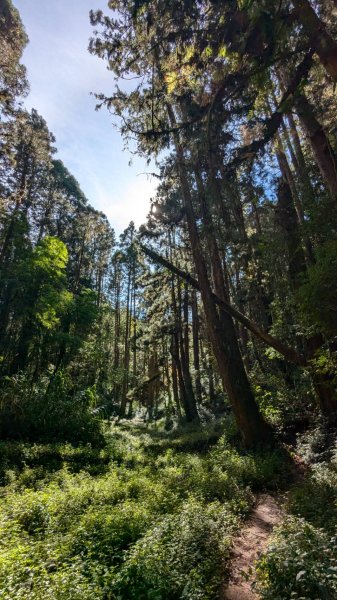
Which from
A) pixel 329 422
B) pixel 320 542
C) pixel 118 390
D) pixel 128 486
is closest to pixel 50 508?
pixel 128 486

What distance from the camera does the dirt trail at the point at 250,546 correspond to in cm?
381

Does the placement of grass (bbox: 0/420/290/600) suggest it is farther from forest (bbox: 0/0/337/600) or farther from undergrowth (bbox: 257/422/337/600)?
undergrowth (bbox: 257/422/337/600)

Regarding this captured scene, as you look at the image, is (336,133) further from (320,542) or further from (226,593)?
(226,593)

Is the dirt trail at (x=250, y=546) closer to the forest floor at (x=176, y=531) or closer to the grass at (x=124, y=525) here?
the forest floor at (x=176, y=531)

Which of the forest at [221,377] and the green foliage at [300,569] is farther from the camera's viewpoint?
the forest at [221,377]

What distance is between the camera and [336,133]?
33.1 ft

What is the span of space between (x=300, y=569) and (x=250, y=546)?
5.93 feet

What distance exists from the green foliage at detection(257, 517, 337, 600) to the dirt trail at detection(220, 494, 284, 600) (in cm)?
22

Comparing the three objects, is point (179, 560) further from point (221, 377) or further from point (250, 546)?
point (221, 377)

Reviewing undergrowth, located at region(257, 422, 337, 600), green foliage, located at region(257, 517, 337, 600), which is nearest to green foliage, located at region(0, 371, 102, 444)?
undergrowth, located at region(257, 422, 337, 600)

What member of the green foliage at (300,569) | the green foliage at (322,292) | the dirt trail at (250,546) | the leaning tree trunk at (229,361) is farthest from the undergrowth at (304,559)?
the leaning tree trunk at (229,361)

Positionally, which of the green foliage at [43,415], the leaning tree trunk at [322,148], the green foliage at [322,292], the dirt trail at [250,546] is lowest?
the dirt trail at [250,546]

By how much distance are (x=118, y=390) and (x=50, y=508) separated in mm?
30200

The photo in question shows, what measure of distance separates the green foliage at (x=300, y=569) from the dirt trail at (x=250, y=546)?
22cm
